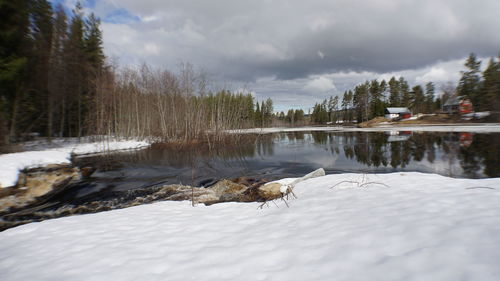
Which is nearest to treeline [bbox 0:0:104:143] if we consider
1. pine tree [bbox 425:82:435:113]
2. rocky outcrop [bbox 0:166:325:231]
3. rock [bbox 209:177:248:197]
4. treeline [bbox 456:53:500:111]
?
rocky outcrop [bbox 0:166:325:231]

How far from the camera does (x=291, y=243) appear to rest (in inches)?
113

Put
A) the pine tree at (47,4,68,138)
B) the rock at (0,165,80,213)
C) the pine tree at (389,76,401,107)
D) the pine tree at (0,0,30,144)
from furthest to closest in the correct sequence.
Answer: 1. the pine tree at (389,76,401,107)
2. the pine tree at (47,4,68,138)
3. the pine tree at (0,0,30,144)
4. the rock at (0,165,80,213)

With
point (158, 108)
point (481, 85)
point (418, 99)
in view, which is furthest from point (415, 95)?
point (158, 108)

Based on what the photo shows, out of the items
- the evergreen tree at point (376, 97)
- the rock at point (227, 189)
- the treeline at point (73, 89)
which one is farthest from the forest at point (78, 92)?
the evergreen tree at point (376, 97)

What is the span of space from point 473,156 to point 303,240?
13.9 m

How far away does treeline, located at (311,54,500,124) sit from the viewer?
128ft

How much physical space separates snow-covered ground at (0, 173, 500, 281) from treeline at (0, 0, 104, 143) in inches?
516

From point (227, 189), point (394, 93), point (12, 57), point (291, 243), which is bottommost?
point (227, 189)

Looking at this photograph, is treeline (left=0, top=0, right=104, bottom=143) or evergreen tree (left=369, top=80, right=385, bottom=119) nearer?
treeline (left=0, top=0, right=104, bottom=143)

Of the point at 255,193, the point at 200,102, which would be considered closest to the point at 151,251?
the point at 255,193

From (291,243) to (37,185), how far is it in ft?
32.6

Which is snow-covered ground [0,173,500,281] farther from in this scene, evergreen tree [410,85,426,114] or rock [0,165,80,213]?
evergreen tree [410,85,426,114]

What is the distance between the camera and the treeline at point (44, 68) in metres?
11.7

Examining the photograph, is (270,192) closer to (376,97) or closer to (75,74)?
(75,74)
